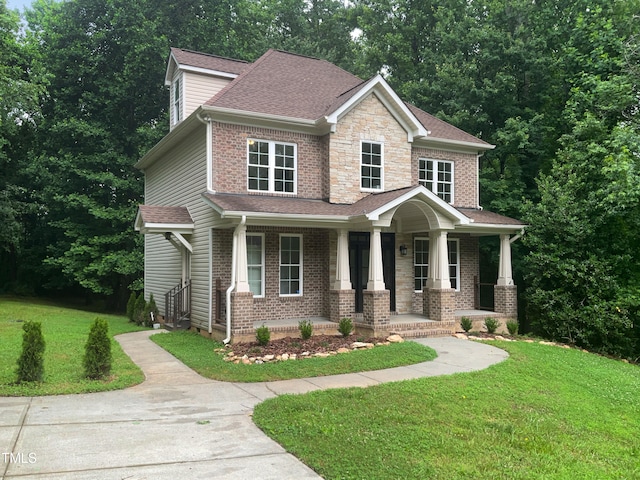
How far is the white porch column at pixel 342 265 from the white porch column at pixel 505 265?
5511mm

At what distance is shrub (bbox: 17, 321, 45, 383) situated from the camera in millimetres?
7840

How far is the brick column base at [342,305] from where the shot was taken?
12.9 m

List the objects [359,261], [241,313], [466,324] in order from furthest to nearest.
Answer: [359,261] → [466,324] → [241,313]

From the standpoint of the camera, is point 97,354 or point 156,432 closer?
point 156,432

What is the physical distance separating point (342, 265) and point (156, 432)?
26.2 ft

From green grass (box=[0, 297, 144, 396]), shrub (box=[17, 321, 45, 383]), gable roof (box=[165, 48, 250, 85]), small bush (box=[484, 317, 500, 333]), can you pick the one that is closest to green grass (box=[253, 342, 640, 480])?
green grass (box=[0, 297, 144, 396])

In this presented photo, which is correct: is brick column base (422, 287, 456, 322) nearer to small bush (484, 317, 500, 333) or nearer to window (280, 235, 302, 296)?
small bush (484, 317, 500, 333)

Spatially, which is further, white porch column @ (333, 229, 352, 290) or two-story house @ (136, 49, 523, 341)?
white porch column @ (333, 229, 352, 290)

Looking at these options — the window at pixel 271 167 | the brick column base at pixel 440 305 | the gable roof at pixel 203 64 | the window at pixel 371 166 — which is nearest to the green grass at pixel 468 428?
the brick column base at pixel 440 305

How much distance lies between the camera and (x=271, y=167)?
45.2ft

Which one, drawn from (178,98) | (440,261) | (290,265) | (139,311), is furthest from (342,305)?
(178,98)

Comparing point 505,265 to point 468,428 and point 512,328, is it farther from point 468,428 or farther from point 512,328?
point 468,428

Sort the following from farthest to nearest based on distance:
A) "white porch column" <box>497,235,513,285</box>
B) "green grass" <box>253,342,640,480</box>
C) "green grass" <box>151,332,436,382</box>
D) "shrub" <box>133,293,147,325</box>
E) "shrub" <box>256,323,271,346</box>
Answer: "shrub" <box>133,293,147,325</box>
"white porch column" <box>497,235,513,285</box>
"shrub" <box>256,323,271,346</box>
"green grass" <box>151,332,436,382</box>
"green grass" <box>253,342,640,480</box>

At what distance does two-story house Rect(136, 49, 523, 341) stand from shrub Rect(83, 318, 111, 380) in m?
3.58
